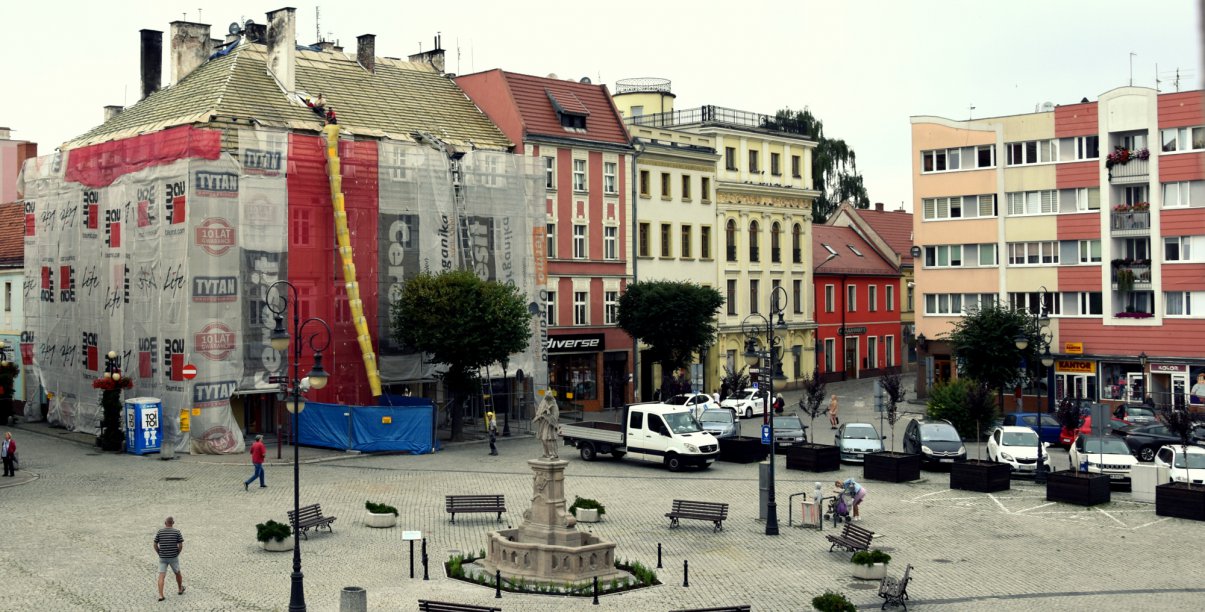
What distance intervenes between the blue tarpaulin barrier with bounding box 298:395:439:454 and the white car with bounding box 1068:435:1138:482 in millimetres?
21362

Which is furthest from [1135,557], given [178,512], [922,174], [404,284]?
[922,174]

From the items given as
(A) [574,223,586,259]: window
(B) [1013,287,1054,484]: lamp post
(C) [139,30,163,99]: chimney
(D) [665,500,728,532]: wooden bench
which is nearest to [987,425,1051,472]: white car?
(B) [1013,287,1054,484]: lamp post

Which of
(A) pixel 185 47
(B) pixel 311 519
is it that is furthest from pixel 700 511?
(A) pixel 185 47

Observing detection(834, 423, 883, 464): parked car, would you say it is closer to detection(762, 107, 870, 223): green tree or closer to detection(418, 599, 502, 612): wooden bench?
detection(418, 599, 502, 612): wooden bench

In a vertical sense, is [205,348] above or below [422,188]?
below

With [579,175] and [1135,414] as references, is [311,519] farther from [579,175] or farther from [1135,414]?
[1135,414]

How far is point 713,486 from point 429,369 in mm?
17135

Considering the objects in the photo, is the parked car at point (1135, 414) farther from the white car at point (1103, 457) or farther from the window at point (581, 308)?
the window at point (581, 308)

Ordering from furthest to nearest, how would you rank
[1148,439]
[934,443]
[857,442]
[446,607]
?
[1148,439]
[857,442]
[934,443]
[446,607]

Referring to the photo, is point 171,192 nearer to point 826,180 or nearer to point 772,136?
point 772,136

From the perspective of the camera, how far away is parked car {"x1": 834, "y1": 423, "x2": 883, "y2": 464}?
42.1m

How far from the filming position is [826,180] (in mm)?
101438

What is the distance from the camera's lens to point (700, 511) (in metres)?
31.0

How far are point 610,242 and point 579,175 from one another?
3.84 meters
